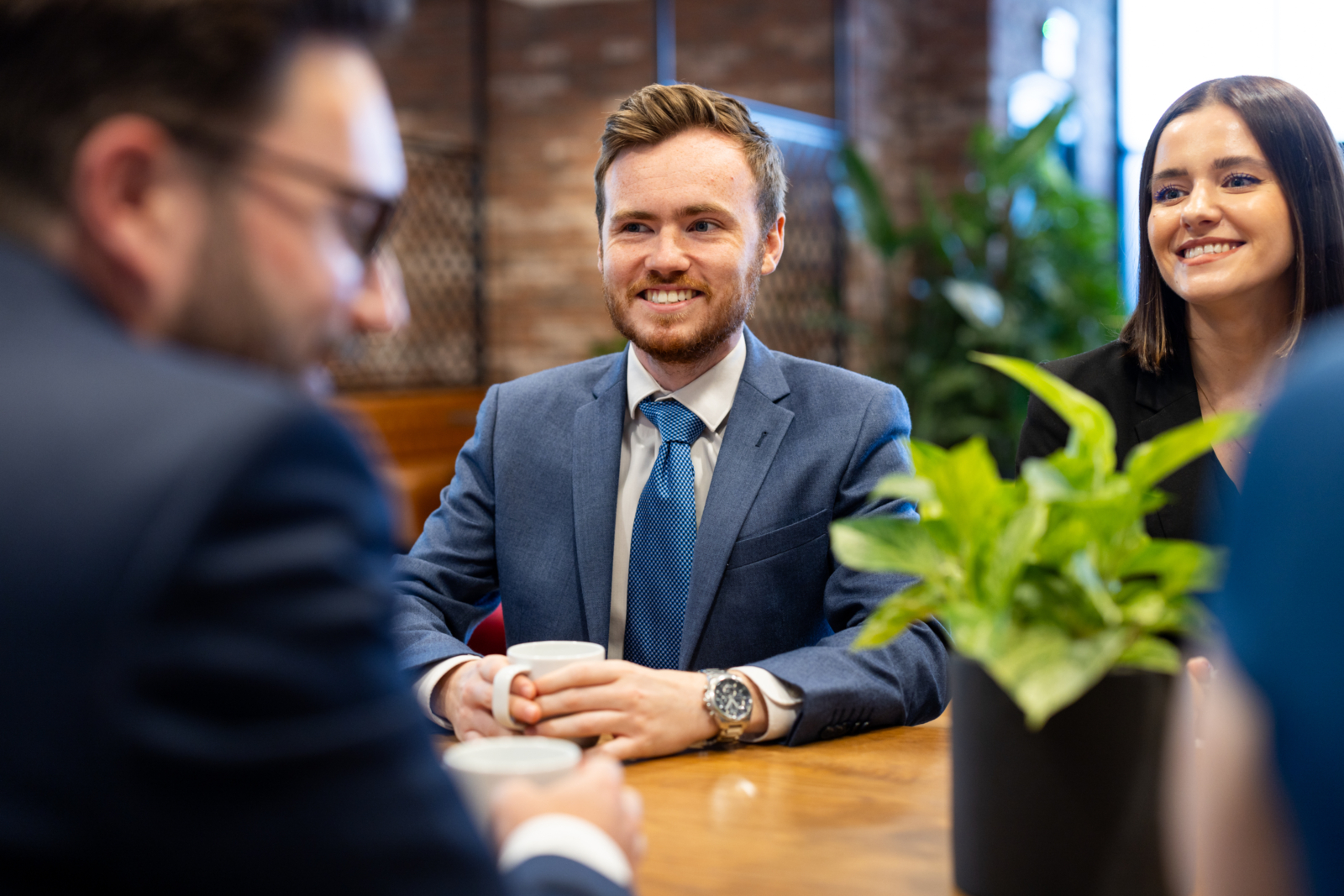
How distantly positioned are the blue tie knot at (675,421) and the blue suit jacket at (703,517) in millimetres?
60

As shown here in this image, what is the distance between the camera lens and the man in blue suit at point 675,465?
1787mm

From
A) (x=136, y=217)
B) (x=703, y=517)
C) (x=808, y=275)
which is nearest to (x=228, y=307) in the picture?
(x=136, y=217)

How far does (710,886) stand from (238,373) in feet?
1.99

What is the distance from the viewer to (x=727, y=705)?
1404 millimetres

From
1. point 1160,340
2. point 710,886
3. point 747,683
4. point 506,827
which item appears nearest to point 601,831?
point 506,827

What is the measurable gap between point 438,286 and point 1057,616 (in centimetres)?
590

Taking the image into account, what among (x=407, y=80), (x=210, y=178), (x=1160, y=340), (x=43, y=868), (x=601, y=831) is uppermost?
(x=407, y=80)

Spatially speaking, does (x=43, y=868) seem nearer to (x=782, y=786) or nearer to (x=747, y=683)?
(x=782, y=786)

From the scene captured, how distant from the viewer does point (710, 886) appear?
1.00m

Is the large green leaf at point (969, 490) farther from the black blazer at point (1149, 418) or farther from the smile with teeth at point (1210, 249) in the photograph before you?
the smile with teeth at point (1210, 249)

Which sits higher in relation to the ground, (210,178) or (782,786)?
(210,178)

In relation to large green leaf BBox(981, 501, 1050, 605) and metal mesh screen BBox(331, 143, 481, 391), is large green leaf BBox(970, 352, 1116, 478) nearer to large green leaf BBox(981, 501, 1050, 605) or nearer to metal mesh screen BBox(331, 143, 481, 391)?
large green leaf BBox(981, 501, 1050, 605)

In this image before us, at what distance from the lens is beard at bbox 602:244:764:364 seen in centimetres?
189

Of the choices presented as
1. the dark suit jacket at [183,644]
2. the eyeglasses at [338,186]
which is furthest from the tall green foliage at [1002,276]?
the dark suit jacket at [183,644]
